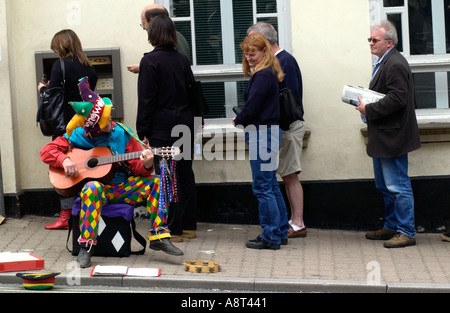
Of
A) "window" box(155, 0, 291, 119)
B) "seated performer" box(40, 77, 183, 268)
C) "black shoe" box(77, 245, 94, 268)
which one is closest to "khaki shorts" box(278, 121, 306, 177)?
"window" box(155, 0, 291, 119)

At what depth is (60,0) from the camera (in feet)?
30.6

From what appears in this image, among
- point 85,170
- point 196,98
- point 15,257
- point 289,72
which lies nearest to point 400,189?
point 289,72

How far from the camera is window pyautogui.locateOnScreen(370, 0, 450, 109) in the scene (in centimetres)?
929

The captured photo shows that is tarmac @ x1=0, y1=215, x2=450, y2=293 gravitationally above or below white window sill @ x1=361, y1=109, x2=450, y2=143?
below

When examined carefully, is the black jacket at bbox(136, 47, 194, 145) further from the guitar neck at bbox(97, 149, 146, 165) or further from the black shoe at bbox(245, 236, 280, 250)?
the black shoe at bbox(245, 236, 280, 250)

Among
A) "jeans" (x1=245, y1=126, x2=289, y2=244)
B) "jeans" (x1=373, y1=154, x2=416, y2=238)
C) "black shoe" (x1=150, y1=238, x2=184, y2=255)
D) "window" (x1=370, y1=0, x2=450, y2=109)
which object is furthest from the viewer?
"window" (x1=370, y1=0, x2=450, y2=109)

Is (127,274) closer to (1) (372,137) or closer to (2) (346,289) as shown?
(2) (346,289)

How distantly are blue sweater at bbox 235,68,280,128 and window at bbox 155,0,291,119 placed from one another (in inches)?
59.0

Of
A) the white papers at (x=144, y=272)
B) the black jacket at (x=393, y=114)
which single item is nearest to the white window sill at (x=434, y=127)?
the black jacket at (x=393, y=114)

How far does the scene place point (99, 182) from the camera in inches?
295

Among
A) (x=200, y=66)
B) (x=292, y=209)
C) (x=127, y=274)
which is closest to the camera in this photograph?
(x=127, y=274)

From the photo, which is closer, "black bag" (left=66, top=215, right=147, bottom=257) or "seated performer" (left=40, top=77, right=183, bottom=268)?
"seated performer" (left=40, top=77, right=183, bottom=268)
